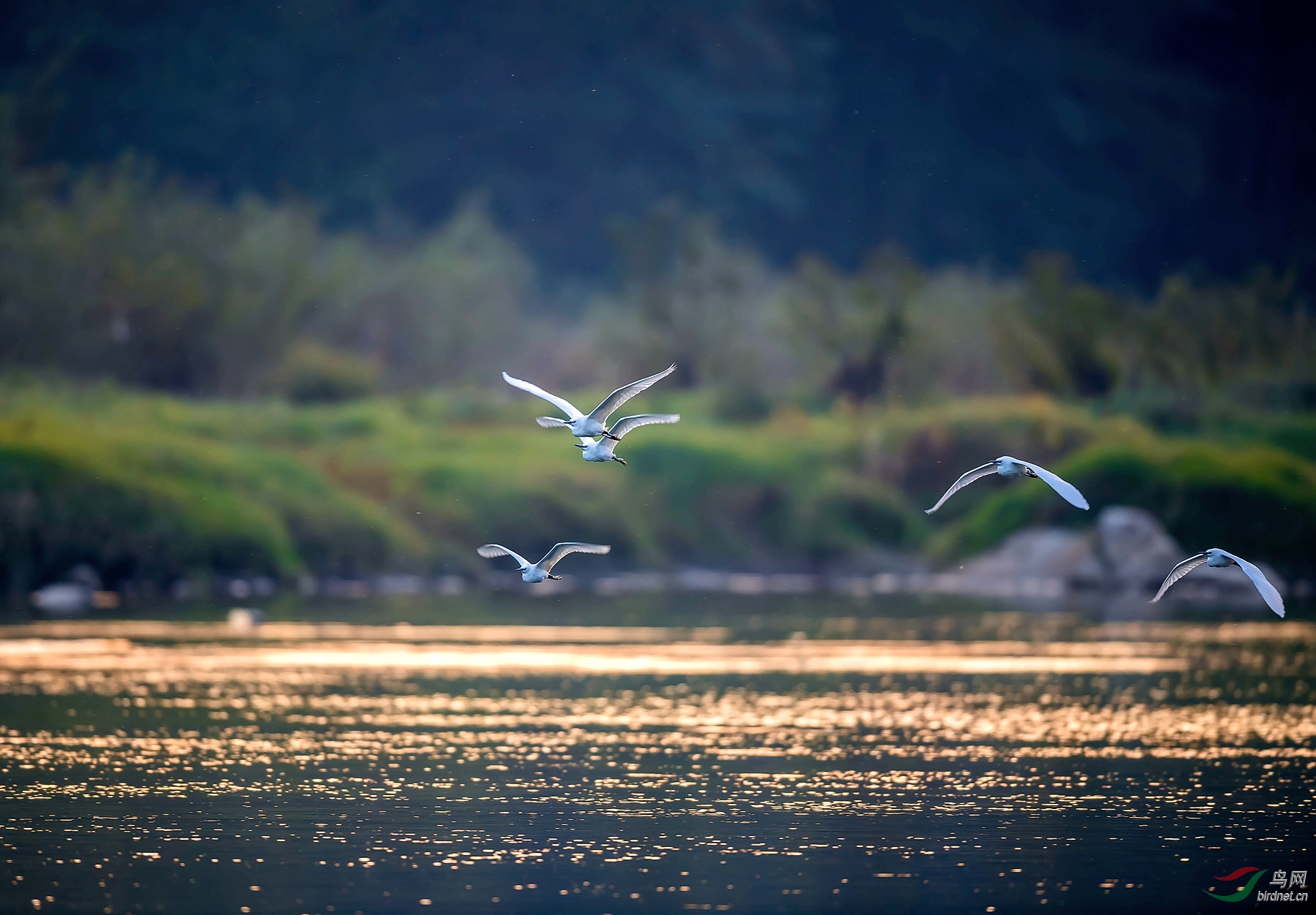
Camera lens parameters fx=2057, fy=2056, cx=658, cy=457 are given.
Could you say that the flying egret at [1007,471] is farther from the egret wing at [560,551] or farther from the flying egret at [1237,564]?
the egret wing at [560,551]

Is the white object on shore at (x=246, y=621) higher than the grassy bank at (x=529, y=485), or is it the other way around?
the grassy bank at (x=529, y=485)

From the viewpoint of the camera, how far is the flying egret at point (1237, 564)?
72.9 feet

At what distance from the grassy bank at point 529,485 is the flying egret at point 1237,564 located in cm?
3756

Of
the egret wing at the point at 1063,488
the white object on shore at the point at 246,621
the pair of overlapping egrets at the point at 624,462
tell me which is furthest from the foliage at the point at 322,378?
the egret wing at the point at 1063,488

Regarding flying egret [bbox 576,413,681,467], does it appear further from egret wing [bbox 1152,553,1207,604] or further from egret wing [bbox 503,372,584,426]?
egret wing [bbox 1152,553,1207,604]

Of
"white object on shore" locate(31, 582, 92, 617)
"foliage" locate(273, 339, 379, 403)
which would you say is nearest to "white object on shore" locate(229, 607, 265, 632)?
"white object on shore" locate(31, 582, 92, 617)

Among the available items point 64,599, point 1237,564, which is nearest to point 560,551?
point 1237,564

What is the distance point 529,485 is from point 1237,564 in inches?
1837

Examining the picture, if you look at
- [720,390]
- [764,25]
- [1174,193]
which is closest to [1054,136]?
[1174,193]

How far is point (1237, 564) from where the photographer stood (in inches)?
918

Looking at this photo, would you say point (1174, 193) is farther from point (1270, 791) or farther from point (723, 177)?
point (1270, 791)

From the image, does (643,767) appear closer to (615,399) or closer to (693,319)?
(615,399)

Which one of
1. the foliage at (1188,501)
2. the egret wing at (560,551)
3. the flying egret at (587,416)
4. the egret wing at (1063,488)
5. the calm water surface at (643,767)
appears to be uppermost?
the foliage at (1188,501)

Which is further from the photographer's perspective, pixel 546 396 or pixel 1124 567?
pixel 1124 567
